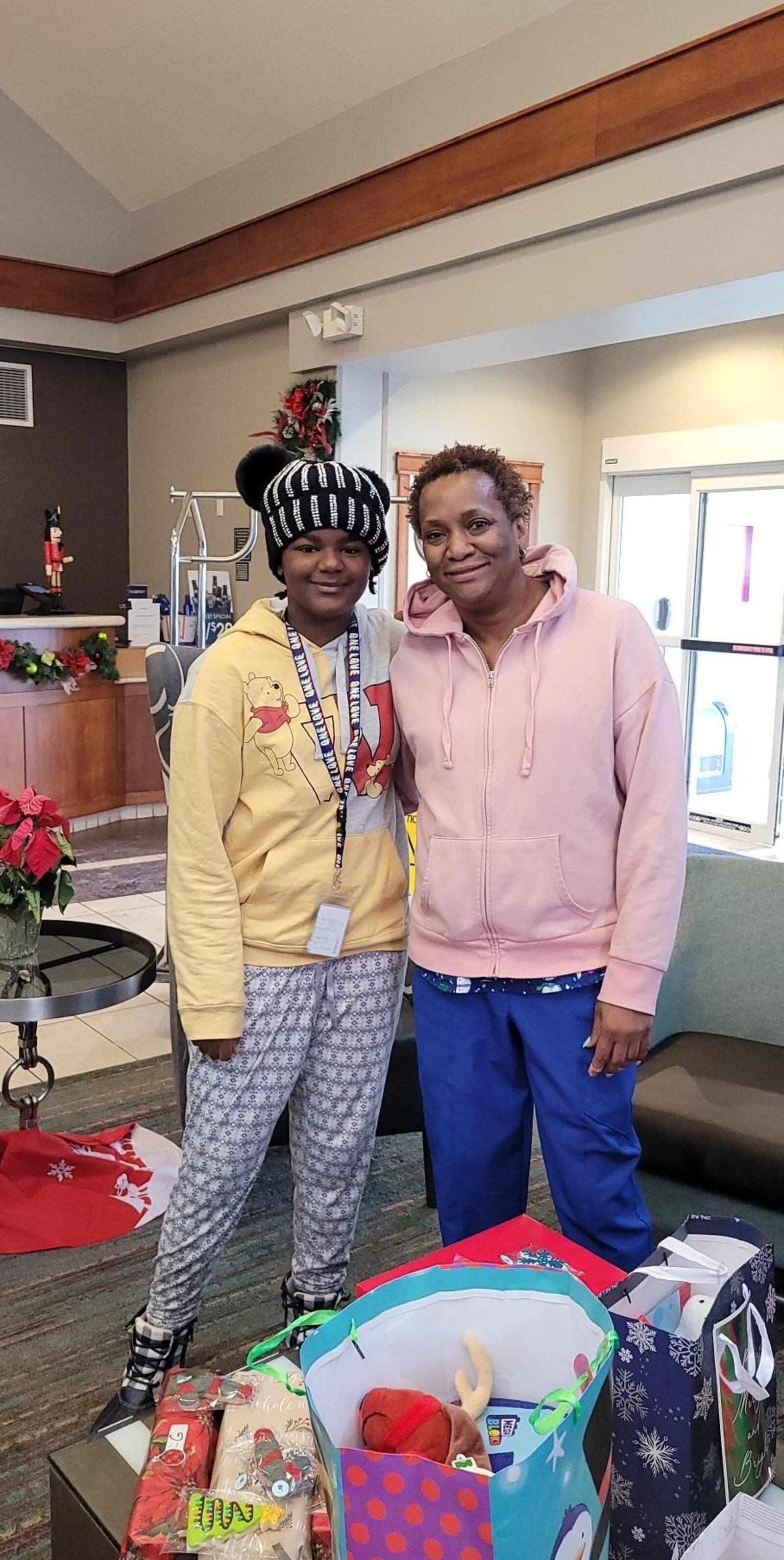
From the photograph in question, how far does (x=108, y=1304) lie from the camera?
2.32 m

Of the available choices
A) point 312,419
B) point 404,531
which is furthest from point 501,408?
point 312,419

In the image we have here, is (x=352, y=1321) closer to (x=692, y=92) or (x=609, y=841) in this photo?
(x=609, y=841)

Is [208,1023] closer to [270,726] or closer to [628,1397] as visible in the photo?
[270,726]

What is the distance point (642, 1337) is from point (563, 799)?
70cm

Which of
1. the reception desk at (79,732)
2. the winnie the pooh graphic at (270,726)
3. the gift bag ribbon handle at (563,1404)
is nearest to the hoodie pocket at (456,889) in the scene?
the winnie the pooh graphic at (270,726)

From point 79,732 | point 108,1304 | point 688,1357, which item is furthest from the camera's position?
point 79,732

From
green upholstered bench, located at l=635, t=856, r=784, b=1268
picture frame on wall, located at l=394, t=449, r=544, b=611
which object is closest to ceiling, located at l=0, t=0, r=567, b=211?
picture frame on wall, located at l=394, t=449, r=544, b=611

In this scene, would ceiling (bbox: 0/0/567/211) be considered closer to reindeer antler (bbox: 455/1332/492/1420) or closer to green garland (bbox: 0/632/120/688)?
green garland (bbox: 0/632/120/688)

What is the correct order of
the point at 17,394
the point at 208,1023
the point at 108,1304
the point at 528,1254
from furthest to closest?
the point at 17,394 → the point at 108,1304 → the point at 208,1023 → the point at 528,1254

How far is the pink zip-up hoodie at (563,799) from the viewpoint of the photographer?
162cm

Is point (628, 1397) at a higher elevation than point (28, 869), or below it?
below

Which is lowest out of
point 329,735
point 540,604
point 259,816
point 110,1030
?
point 110,1030

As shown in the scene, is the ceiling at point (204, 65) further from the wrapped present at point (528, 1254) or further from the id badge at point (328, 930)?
the wrapped present at point (528, 1254)

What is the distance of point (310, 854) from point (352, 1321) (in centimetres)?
80
